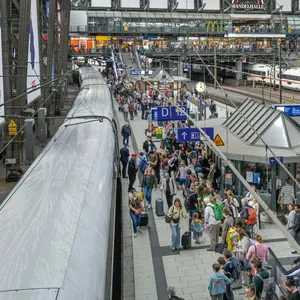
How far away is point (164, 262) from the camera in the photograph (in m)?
11.2

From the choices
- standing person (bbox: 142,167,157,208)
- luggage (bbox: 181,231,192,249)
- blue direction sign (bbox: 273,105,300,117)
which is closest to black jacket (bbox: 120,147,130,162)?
standing person (bbox: 142,167,157,208)

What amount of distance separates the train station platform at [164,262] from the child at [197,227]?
0.57ft

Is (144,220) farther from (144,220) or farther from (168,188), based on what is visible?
(168,188)

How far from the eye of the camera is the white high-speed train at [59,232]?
4805 millimetres

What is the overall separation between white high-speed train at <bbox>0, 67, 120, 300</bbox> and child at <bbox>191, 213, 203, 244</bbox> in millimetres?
2976

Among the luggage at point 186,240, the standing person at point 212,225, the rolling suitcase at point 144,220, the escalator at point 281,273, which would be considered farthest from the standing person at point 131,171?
the escalator at point 281,273

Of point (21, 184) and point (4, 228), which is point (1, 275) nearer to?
point (4, 228)

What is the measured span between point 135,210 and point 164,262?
1938 millimetres

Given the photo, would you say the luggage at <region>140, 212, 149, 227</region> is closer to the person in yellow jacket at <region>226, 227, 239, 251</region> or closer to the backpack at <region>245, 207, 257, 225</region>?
the backpack at <region>245, 207, 257, 225</region>

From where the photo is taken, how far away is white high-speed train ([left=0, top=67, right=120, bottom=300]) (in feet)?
15.8

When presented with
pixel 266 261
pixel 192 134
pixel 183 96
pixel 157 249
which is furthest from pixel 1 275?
pixel 183 96

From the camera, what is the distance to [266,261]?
9.23 meters

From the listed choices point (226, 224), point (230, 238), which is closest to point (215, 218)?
point (226, 224)

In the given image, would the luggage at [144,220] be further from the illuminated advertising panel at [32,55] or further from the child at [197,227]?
the illuminated advertising panel at [32,55]
